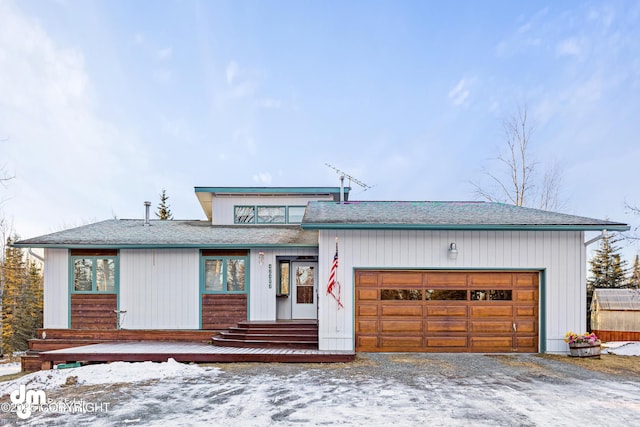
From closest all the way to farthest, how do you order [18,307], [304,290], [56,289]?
1. [56,289]
2. [304,290]
3. [18,307]

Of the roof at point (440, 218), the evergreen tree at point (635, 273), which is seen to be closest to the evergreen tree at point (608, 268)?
the evergreen tree at point (635, 273)

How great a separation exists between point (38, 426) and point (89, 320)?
703 cm

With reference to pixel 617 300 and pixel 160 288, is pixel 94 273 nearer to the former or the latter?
pixel 160 288

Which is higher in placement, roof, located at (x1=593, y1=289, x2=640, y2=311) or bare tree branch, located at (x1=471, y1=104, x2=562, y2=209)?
bare tree branch, located at (x1=471, y1=104, x2=562, y2=209)

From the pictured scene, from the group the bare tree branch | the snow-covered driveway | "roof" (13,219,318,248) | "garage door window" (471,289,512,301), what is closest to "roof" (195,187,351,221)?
"roof" (13,219,318,248)

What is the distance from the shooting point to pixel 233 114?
72.2 feet

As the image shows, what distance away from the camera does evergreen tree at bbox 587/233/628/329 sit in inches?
979

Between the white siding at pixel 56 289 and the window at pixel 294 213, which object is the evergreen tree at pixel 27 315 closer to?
the white siding at pixel 56 289

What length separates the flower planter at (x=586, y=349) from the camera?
8680 millimetres

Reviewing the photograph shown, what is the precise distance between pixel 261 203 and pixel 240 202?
678 millimetres

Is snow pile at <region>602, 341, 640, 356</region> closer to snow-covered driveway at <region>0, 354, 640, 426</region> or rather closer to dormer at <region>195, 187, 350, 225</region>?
snow-covered driveway at <region>0, 354, 640, 426</region>

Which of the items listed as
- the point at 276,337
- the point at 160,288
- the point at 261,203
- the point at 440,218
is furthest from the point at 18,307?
the point at 440,218

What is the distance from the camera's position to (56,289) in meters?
11.2

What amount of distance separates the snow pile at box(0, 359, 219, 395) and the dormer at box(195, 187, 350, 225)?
6573 mm
